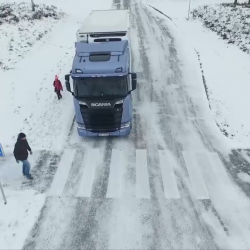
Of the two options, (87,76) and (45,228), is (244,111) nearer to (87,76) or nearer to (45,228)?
(87,76)

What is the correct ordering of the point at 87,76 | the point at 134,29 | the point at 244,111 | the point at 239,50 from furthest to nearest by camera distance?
the point at 134,29 → the point at 239,50 → the point at 244,111 → the point at 87,76

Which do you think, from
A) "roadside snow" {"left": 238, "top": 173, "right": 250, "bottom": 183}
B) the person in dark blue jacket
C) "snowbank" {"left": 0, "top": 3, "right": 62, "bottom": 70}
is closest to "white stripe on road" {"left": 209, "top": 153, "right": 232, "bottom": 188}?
"roadside snow" {"left": 238, "top": 173, "right": 250, "bottom": 183}

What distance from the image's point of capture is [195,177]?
11.6m

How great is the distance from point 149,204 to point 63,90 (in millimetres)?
10143

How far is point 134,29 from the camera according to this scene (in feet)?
97.6

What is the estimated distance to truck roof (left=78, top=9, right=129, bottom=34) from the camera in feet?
54.0

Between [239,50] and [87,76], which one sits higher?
[87,76]

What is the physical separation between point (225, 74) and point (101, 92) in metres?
10.4

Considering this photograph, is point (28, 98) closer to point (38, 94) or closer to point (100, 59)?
point (38, 94)

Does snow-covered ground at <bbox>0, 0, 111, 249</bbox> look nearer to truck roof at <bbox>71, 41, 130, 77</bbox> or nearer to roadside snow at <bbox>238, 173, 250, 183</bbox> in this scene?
truck roof at <bbox>71, 41, 130, 77</bbox>

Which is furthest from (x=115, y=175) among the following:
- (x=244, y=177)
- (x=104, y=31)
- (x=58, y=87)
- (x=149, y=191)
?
(x=104, y=31)

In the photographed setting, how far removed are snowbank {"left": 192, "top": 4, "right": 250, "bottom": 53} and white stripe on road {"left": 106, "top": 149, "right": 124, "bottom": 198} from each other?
14822mm

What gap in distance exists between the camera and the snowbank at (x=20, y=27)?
2131 cm

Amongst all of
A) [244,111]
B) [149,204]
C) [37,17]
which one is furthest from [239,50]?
[37,17]
